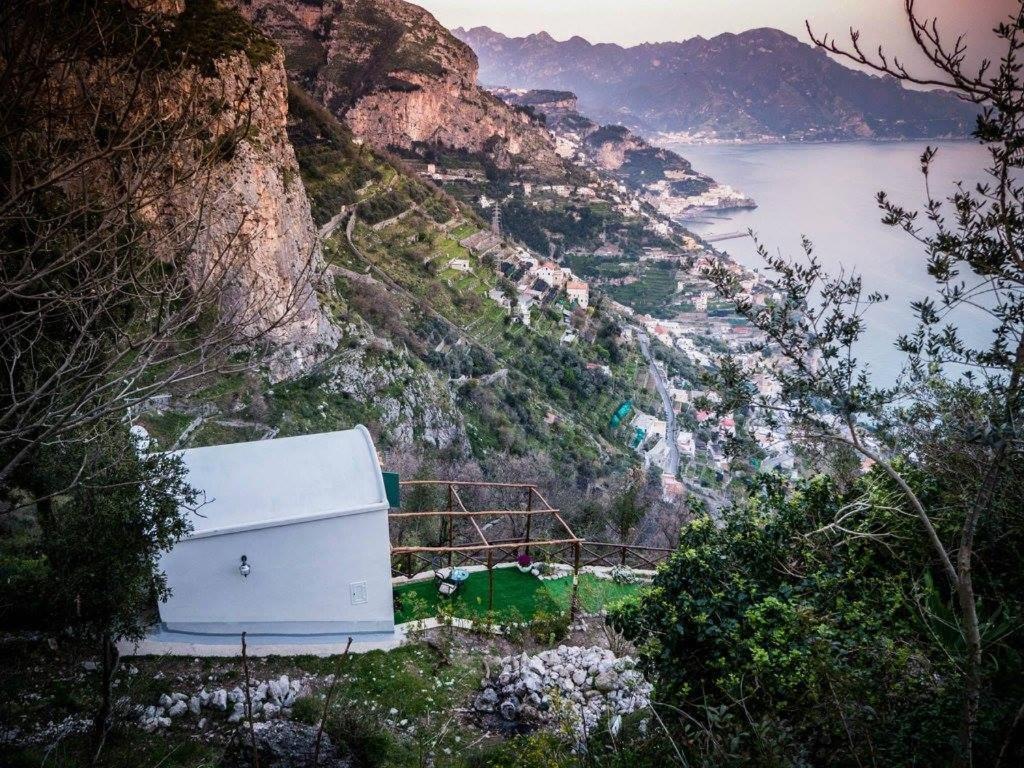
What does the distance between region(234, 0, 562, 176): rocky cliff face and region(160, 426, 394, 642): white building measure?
6276 centimetres

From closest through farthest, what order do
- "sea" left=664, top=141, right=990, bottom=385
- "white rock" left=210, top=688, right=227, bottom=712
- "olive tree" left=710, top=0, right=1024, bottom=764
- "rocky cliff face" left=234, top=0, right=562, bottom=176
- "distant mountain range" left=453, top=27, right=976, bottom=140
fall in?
1. "olive tree" left=710, top=0, right=1024, bottom=764
2. "white rock" left=210, top=688, right=227, bottom=712
3. "sea" left=664, top=141, right=990, bottom=385
4. "rocky cliff face" left=234, top=0, right=562, bottom=176
5. "distant mountain range" left=453, top=27, right=976, bottom=140

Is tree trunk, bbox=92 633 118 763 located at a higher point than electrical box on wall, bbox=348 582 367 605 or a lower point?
higher

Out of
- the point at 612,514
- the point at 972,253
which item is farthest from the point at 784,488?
the point at 612,514

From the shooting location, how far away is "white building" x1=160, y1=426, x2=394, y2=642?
26.3 feet

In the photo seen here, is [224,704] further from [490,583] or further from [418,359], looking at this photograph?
[418,359]

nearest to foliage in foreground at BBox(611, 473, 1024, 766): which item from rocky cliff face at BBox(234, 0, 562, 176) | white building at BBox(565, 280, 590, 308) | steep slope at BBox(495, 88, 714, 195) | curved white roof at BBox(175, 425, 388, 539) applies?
curved white roof at BBox(175, 425, 388, 539)

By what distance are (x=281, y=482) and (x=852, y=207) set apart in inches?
2244

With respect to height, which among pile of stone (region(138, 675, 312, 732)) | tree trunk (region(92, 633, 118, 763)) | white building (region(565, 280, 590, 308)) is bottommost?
pile of stone (region(138, 675, 312, 732))

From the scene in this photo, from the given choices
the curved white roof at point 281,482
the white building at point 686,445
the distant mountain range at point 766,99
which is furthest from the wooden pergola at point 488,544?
the distant mountain range at point 766,99

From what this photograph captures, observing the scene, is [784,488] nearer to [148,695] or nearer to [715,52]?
[148,695]

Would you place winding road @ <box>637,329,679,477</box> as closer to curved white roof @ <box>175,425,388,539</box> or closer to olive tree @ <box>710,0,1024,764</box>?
curved white roof @ <box>175,425,388,539</box>

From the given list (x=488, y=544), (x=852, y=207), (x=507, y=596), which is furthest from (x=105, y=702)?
(x=852, y=207)

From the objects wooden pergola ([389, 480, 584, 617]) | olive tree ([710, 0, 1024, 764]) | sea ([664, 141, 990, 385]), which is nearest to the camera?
olive tree ([710, 0, 1024, 764])

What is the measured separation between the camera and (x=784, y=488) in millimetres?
7121
